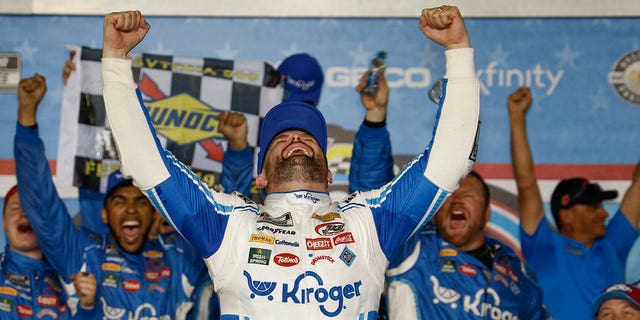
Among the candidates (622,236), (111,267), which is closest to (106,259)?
(111,267)

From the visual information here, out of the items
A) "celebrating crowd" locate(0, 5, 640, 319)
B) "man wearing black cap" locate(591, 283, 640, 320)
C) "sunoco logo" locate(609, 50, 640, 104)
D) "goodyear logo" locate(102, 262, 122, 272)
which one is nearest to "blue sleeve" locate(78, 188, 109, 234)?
"celebrating crowd" locate(0, 5, 640, 319)

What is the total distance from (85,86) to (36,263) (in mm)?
808

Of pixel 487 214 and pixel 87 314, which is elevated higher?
pixel 487 214

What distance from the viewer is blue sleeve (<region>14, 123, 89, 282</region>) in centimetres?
366

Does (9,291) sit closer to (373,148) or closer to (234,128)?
(234,128)

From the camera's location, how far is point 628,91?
4.23 metres

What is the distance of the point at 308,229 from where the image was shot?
8.48 ft

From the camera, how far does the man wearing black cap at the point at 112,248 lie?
12.0ft

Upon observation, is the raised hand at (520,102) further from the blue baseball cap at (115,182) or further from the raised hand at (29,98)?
the raised hand at (29,98)

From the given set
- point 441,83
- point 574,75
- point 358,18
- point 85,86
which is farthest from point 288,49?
point 441,83

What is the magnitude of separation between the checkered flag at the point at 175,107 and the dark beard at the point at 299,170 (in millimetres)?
1309

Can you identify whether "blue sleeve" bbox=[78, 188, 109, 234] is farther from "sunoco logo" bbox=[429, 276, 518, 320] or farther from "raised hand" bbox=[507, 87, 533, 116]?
"raised hand" bbox=[507, 87, 533, 116]

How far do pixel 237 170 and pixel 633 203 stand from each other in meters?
1.80

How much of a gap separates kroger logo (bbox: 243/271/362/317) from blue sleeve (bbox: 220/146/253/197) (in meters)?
1.26
